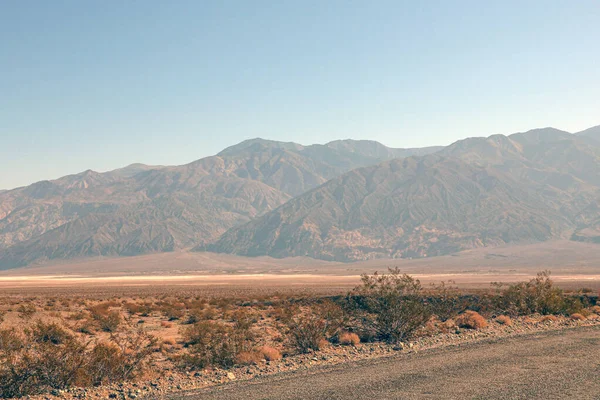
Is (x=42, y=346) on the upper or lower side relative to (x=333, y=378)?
upper

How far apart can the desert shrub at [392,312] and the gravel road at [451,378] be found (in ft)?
9.54

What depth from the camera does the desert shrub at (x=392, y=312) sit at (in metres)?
22.6

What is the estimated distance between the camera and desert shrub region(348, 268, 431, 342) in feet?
74.2

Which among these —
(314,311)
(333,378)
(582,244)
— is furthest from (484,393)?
(582,244)

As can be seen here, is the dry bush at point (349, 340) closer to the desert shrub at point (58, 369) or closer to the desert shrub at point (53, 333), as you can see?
the desert shrub at point (58, 369)

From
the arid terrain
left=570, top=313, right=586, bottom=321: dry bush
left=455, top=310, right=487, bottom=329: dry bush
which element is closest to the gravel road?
the arid terrain

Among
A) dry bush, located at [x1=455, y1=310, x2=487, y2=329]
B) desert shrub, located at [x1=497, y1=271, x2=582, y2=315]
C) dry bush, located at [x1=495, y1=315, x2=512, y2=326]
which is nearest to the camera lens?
dry bush, located at [x1=455, y1=310, x2=487, y2=329]

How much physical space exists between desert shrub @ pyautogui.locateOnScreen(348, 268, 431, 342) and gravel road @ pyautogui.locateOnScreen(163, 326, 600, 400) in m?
2.91

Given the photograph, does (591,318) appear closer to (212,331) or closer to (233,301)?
(212,331)

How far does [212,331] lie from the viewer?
22422 millimetres

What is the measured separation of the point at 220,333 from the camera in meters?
20.6

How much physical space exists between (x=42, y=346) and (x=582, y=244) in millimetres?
213472

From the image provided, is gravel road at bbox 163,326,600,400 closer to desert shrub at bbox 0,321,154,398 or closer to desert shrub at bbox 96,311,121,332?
desert shrub at bbox 0,321,154,398

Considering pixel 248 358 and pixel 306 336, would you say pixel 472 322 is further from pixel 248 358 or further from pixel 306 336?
pixel 248 358
